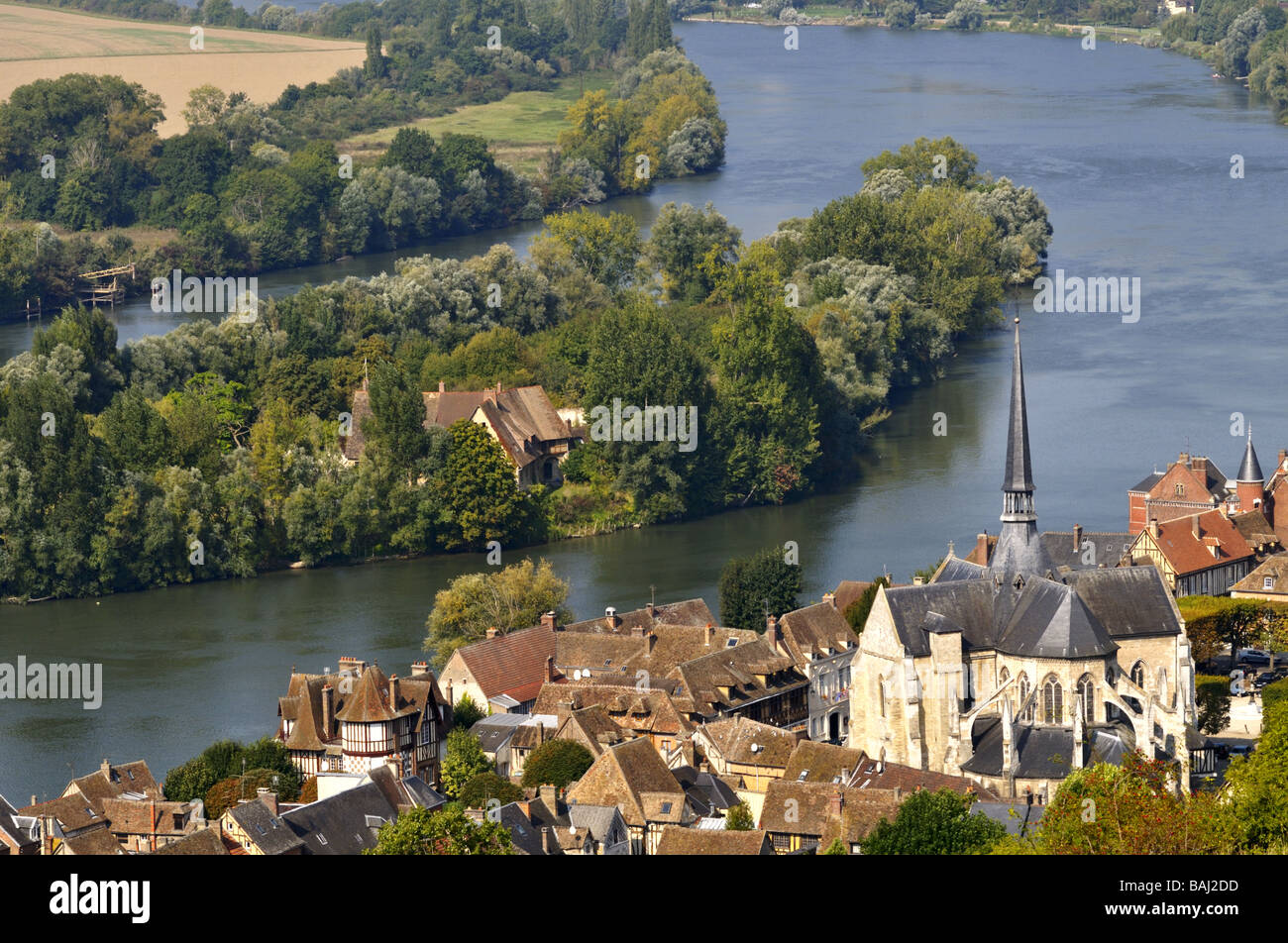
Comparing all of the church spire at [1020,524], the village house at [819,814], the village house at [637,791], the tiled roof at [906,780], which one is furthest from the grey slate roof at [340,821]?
the church spire at [1020,524]

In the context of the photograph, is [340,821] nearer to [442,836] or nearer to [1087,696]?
[442,836]

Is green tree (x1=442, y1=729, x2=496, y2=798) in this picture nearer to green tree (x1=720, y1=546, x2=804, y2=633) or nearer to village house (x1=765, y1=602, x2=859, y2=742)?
village house (x1=765, y1=602, x2=859, y2=742)

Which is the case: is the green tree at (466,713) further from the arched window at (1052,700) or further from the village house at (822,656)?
the arched window at (1052,700)

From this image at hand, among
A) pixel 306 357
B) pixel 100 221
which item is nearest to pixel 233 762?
pixel 306 357

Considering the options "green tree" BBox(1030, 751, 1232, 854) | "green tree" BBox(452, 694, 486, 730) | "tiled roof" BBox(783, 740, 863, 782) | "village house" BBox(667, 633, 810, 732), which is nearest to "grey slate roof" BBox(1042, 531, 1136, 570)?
"village house" BBox(667, 633, 810, 732)

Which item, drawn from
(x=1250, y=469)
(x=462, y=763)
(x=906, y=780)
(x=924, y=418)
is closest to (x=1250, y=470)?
(x=1250, y=469)

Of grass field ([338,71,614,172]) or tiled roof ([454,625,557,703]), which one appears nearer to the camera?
tiled roof ([454,625,557,703])
